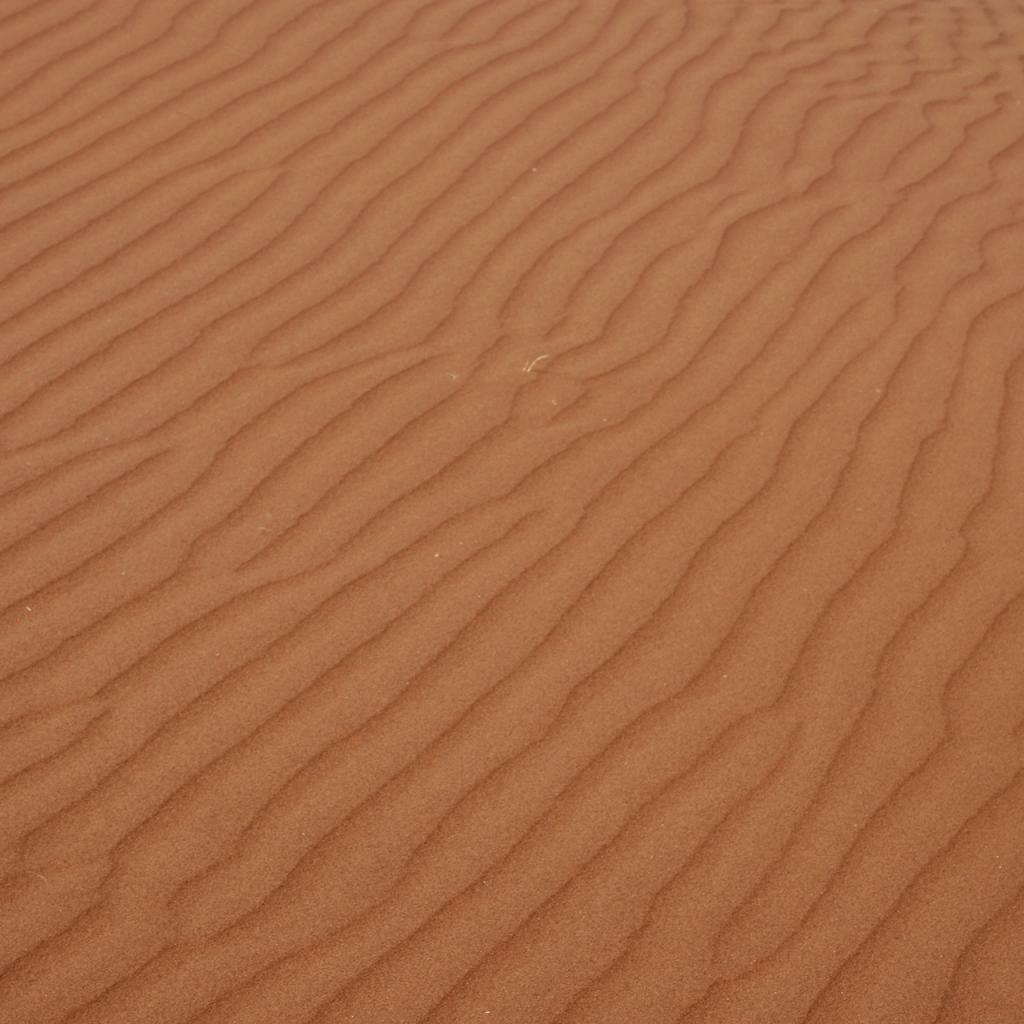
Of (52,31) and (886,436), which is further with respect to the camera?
(52,31)

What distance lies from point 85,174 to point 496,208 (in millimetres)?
1204

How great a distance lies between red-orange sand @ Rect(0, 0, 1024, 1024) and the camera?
2504 mm

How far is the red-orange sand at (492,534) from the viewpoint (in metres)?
2.50

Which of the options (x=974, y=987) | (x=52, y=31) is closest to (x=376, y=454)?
(x=974, y=987)

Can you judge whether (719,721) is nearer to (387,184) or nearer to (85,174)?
(387,184)

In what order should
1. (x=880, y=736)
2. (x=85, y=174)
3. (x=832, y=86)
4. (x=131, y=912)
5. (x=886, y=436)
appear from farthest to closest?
(x=832, y=86), (x=85, y=174), (x=886, y=436), (x=880, y=736), (x=131, y=912)

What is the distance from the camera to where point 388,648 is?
9.78 ft

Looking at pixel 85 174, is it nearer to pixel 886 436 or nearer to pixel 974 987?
pixel 886 436

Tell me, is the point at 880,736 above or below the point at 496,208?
below

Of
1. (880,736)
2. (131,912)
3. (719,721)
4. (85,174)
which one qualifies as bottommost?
(880,736)

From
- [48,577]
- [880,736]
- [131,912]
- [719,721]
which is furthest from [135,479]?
[880,736]

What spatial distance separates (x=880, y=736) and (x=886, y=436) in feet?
3.38

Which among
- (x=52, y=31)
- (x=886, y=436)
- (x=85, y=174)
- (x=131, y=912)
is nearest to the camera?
(x=131, y=912)

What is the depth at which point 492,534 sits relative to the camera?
3.29m
